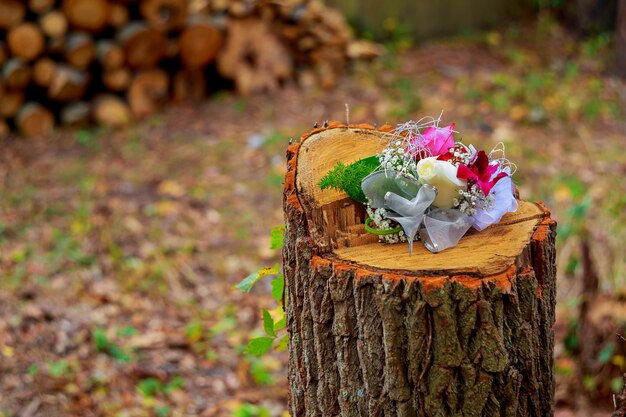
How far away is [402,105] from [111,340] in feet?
11.7

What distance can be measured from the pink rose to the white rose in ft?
0.20

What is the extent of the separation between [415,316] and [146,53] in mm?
5201

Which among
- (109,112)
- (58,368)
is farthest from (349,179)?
(109,112)

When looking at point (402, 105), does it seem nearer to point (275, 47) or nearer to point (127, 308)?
point (275, 47)

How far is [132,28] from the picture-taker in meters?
6.38

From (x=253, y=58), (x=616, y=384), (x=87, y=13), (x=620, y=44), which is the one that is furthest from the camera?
(x=253, y=58)

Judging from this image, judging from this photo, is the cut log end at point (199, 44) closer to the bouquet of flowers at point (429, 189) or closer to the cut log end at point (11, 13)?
the cut log end at point (11, 13)

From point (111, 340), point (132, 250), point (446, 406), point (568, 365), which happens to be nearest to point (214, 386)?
point (111, 340)

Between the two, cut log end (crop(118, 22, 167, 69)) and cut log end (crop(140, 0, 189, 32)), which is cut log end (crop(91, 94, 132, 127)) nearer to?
cut log end (crop(118, 22, 167, 69))

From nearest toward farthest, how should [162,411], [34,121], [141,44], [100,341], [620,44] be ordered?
1. [162,411]
2. [100,341]
3. [34,121]
4. [141,44]
5. [620,44]

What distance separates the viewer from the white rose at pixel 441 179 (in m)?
1.98

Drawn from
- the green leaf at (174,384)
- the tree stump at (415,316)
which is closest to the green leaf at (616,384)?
the tree stump at (415,316)

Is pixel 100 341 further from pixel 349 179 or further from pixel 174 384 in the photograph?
pixel 349 179

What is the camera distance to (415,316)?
183 centimetres
